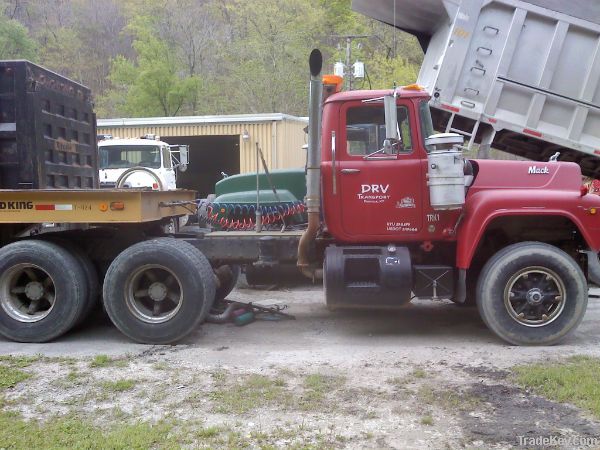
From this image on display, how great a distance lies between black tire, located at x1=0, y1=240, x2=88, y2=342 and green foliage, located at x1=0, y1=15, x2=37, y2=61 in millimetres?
31396

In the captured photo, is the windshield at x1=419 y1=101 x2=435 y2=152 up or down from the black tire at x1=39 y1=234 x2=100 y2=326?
up

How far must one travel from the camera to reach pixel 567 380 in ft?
15.1

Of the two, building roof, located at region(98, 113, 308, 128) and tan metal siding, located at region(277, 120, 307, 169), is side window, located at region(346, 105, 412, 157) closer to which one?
tan metal siding, located at region(277, 120, 307, 169)

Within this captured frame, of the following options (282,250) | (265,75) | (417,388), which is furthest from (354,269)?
(265,75)

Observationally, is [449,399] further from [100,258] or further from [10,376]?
[100,258]

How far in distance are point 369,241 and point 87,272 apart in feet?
9.54

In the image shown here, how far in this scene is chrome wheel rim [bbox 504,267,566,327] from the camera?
5.72m

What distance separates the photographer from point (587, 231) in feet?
18.8

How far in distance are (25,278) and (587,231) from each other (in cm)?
566

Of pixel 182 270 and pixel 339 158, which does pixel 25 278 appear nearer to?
pixel 182 270

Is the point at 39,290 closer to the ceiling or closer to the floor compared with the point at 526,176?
closer to the floor

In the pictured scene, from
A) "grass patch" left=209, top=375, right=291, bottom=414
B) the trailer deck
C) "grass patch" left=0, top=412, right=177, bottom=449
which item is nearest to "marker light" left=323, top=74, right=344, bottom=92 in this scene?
the trailer deck

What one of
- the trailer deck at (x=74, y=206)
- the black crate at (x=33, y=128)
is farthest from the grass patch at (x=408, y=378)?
the black crate at (x=33, y=128)

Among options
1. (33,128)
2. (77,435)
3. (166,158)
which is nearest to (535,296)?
(77,435)
